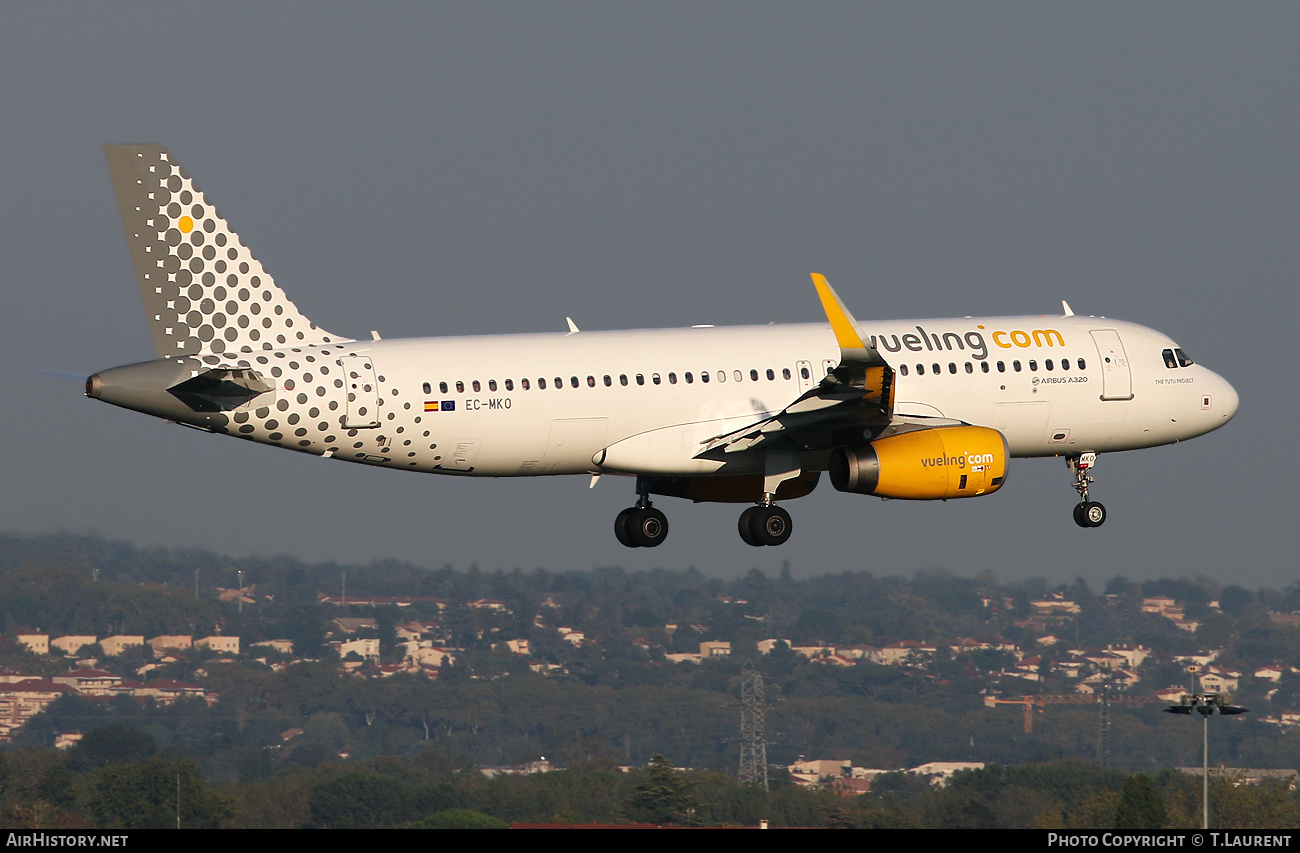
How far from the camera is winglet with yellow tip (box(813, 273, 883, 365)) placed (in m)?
41.0

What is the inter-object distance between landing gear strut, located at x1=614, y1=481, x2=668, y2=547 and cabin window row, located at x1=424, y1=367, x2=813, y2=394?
4.77m

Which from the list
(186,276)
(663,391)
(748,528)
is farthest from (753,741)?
(186,276)

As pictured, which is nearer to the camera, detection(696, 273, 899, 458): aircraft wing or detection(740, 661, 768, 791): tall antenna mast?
detection(696, 273, 899, 458): aircraft wing

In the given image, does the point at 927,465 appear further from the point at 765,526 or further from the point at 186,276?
the point at 186,276

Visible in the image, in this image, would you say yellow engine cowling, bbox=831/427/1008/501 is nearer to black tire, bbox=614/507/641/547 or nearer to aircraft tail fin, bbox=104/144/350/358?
black tire, bbox=614/507/641/547

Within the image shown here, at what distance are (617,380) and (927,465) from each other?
24.5 ft

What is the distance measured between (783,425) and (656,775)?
1957 inches

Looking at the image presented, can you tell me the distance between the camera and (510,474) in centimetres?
4378

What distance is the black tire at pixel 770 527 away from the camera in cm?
4606

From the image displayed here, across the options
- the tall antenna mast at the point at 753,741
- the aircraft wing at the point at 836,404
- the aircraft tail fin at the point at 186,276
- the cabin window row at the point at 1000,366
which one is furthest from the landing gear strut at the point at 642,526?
the tall antenna mast at the point at 753,741

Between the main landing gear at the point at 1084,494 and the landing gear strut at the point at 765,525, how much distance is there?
8.37m

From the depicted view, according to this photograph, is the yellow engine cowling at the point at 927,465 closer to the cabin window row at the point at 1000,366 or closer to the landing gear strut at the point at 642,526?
the cabin window row at the point at 1000,366

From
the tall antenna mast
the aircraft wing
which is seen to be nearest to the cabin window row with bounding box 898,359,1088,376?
the aircraft wing

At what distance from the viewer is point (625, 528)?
157ft
